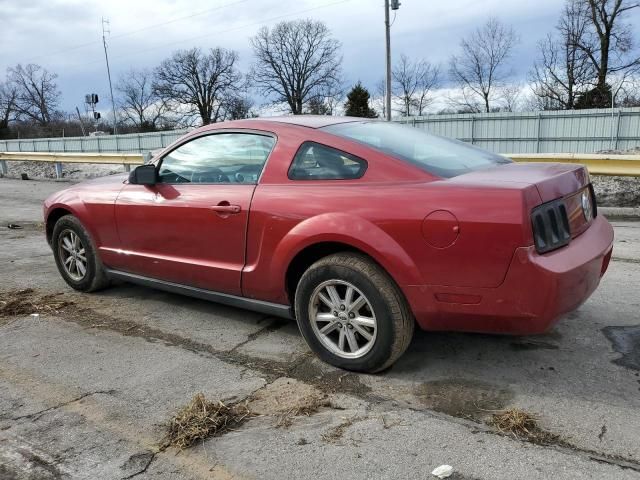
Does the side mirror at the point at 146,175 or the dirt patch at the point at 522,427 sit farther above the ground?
the side mirror at the point at 146,175

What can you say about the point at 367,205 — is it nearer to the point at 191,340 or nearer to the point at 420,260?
the point at 420,260

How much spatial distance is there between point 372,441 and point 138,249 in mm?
2643

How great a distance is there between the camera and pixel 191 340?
3.99 metres

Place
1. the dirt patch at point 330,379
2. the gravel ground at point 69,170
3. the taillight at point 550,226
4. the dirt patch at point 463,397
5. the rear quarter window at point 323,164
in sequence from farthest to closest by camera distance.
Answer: the gravel ground at point 69,170 < the rear quarter window at point 323,164 < the dirt patch at point 330,379 < the dirt patch at point 463,397 < the taillight at point 550,226

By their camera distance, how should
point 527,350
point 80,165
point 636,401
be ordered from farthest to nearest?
point 80,165 < point 527,350 < point 636,401

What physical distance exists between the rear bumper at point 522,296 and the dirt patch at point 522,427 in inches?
16.6

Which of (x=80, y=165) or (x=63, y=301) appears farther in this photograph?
(x=80, y=165)

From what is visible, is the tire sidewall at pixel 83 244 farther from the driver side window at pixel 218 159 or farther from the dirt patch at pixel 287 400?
the dirt patch at pixel 287 400

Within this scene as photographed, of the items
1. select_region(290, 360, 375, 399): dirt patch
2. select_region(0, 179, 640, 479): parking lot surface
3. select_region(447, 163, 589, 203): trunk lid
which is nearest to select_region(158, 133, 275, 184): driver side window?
select_region(0, 179, 640, 479): parking lot surface

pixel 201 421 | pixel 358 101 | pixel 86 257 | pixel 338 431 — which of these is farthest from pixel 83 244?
pixel 358 101

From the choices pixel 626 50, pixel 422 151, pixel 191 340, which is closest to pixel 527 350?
pixel 422 151

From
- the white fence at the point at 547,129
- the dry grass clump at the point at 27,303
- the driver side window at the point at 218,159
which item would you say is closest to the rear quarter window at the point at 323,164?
the driver side window at the point at 218,159

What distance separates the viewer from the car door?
12.4ft

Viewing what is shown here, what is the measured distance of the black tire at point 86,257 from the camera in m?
4.94
